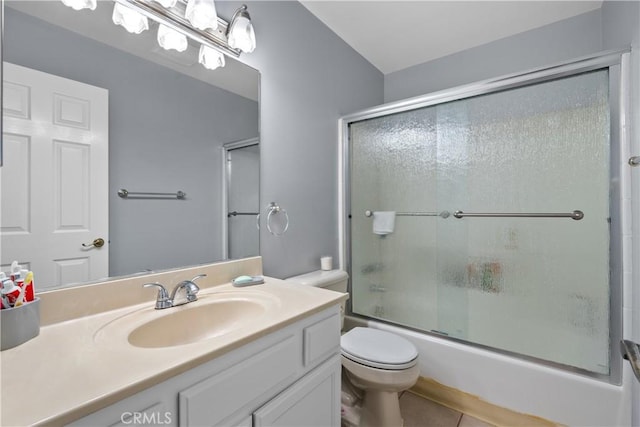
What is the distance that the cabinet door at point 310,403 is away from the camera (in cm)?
79

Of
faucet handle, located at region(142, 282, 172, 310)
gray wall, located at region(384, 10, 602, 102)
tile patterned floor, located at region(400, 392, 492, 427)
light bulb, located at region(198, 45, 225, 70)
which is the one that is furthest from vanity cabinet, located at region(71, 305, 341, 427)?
gray wall, located at region(384, 10, 602, 102)

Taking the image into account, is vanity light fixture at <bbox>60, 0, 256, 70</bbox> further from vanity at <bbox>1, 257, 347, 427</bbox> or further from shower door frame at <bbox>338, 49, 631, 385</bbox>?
shower door frame at <bbox>338, 49, 631, 385</bbox>

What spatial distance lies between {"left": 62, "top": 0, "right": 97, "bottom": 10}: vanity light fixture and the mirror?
0.05 feet

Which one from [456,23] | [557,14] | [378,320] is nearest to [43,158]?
[378,320]

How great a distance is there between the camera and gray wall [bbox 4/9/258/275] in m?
0.86

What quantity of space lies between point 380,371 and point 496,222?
3.46 feet

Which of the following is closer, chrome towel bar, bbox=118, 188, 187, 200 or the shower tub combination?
chrome towel bar, bbox=118, 188, 187, 200

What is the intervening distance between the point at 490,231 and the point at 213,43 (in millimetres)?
1743

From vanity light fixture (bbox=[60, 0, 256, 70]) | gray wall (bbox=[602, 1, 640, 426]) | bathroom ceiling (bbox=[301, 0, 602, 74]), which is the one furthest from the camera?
bathroom ceiling (bbox=[301, 0, 602, 74])

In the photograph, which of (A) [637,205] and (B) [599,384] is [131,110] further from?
(B) [599,384]

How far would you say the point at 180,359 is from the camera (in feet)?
1.97

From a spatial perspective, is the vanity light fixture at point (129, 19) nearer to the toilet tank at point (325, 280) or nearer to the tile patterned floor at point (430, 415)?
the toilet tank at point (325, 280)

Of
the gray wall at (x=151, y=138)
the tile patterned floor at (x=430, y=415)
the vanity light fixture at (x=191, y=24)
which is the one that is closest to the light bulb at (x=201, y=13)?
the vanity light fixture at (x=191, y=24)

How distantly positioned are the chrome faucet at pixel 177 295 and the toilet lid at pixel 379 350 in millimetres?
808
